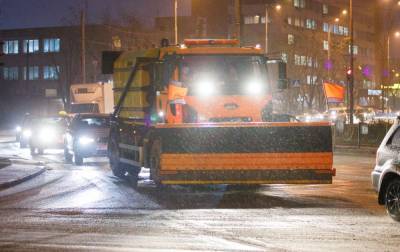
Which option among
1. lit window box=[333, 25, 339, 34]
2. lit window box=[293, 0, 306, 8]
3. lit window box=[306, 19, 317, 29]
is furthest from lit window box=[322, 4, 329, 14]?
lit window box=[293, 0, 306, 8]

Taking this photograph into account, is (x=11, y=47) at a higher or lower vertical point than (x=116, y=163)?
higher

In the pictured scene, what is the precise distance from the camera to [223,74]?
18828 millimetres

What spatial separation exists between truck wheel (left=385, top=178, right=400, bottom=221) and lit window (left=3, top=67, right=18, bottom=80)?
101m

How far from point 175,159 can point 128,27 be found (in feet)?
224

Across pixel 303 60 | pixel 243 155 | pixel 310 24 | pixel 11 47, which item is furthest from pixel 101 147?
pixel 310 24

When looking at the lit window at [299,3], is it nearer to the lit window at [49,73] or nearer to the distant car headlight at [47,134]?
the lit window at [49,73]

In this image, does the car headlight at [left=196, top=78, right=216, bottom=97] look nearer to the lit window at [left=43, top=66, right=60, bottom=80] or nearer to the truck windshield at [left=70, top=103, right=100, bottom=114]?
the truck windshield at [left=70, top=103, right=100, bottom=114]

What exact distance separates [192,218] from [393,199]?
3.36 m

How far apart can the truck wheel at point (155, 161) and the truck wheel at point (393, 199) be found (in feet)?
17.6

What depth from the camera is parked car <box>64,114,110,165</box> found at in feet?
92.2

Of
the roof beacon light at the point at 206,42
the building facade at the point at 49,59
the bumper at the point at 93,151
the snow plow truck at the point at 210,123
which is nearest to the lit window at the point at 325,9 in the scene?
the building facade at the point at 49,59

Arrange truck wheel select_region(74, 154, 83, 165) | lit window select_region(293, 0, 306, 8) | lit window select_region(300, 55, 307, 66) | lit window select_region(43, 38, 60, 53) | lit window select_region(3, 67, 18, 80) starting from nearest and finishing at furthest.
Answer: truck wheel select_region(74, 154, 83, 165) → lit window select_region(300, 55, 307, 66) → lit window select_region(43, 38, 60, 53) → lit window select_region(293, 0, 306, 8) → lit window select_region(3, 67, 18, 80)

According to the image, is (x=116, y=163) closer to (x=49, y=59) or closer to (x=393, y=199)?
(x=393, y=199)

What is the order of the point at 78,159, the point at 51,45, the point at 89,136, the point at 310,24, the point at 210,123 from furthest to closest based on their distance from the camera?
the point at 310,24 < the point at 51,45 < the point at 78,159 < the point at 89,136 < the point at 210,123
